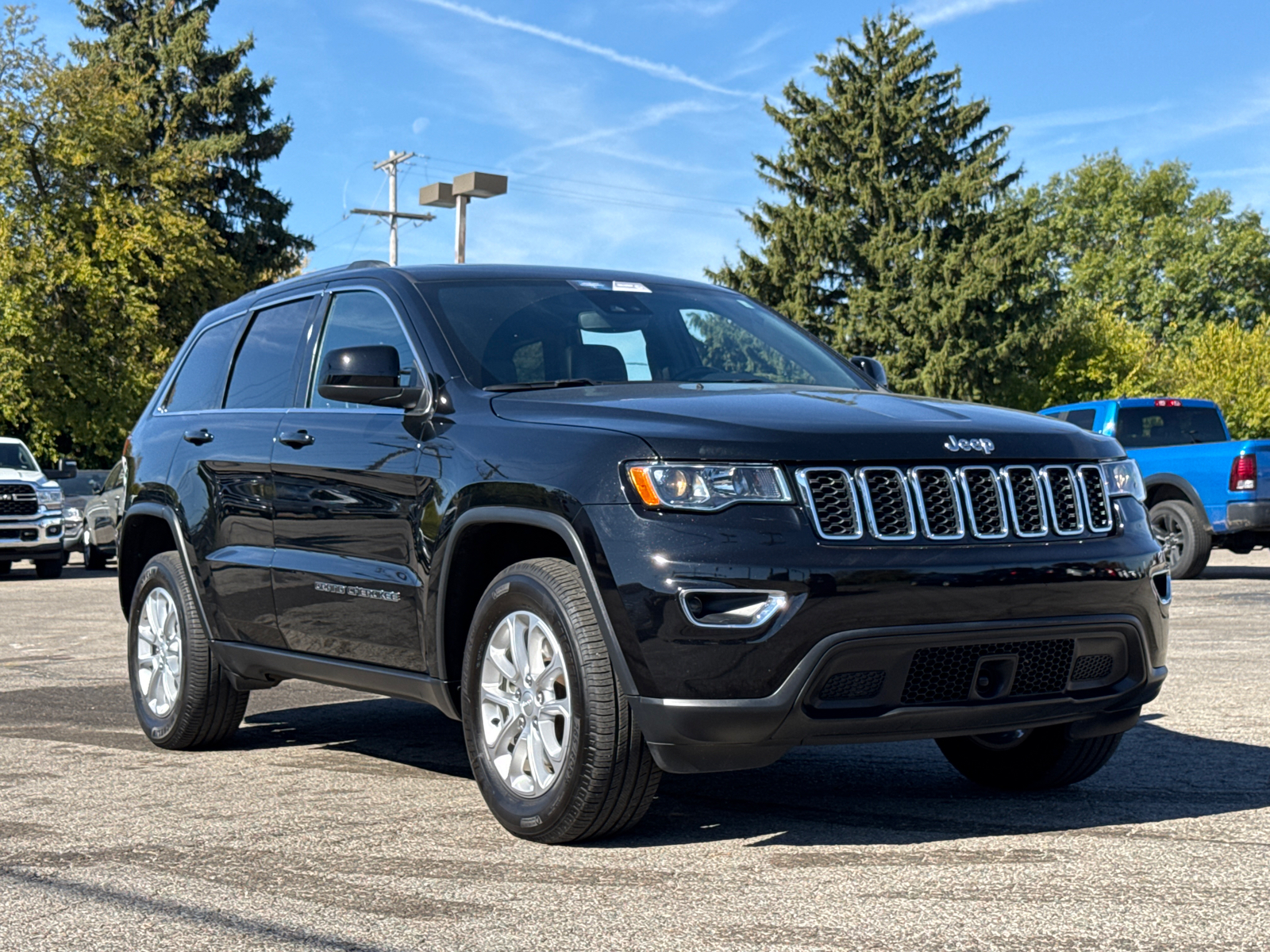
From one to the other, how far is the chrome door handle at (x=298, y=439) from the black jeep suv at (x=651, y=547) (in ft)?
0.05

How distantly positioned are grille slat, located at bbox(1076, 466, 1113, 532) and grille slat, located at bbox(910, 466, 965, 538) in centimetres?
56

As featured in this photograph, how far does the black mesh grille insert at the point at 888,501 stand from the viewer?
431cm

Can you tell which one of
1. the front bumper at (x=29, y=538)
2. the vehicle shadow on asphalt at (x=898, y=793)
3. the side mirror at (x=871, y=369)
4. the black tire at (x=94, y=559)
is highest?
the side mirror at (x=871, y=369)

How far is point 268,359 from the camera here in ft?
21.3

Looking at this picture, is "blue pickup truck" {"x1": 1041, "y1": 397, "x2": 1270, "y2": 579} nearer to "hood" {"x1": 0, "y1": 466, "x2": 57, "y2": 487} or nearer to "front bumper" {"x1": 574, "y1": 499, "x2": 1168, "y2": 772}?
"front bumper" {"x1": 574, "y1": 499, "x2": 1168, "y2": 772}

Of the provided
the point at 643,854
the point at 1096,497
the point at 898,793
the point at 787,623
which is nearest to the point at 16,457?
the point at 898,793

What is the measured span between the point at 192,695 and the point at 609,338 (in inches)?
94.2

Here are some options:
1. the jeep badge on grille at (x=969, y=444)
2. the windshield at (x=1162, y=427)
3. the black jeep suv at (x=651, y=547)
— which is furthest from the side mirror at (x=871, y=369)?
the windshield at (x=1162, y=427)

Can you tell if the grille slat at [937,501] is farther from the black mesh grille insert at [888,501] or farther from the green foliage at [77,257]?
the green foliage at [77,257]

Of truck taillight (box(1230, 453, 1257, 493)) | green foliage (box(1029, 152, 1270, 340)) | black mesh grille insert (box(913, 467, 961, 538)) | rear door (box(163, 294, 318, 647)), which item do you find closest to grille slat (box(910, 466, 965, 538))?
black mesh grille insert (box(913, 467, 961, 538))

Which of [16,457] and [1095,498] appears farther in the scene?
[16,457]

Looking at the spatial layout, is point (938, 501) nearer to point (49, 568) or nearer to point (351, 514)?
point (351, 514)

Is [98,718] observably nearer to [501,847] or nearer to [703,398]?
[501,847]

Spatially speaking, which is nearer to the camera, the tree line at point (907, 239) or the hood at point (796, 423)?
the hood at point (796, 423)
